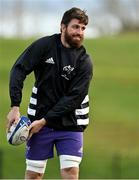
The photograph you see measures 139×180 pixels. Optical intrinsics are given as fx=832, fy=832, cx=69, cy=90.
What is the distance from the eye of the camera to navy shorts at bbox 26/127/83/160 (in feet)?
28.3

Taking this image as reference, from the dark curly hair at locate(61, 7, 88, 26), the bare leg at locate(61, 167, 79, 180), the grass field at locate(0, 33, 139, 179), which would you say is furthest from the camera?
the grass field at locate(0, 33, 139, 179)

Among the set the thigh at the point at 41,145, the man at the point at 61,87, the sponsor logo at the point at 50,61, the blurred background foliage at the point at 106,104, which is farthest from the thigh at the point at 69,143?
the blurred background foliage at the point at 106,104

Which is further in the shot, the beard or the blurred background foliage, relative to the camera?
the blurred background foliage

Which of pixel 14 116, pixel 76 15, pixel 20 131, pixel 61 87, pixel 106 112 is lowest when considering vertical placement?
pixel 106 112

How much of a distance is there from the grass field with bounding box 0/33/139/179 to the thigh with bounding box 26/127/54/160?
10921 millimetres

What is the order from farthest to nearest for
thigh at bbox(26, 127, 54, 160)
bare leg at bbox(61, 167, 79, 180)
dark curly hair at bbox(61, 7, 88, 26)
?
thigh at bbox(26, 127, 54, 160) < bare leg at bbox(61, 167, 79, 180) < dark curly hair at bbox(61, 7, 88, 26)

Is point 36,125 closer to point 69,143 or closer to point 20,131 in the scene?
point 20,131

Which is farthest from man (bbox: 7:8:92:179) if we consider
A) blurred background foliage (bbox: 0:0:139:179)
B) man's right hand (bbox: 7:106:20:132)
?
blurred background foliage (bbox: 0:0:139:179)

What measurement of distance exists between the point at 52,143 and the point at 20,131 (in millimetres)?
463

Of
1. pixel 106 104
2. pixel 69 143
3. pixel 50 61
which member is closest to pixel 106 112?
pixel 106 104

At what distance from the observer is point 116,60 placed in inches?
1623

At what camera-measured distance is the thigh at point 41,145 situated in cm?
871

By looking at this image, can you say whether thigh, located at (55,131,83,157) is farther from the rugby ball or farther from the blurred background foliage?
the blurred background foliage

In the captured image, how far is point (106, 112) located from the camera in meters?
32.8
